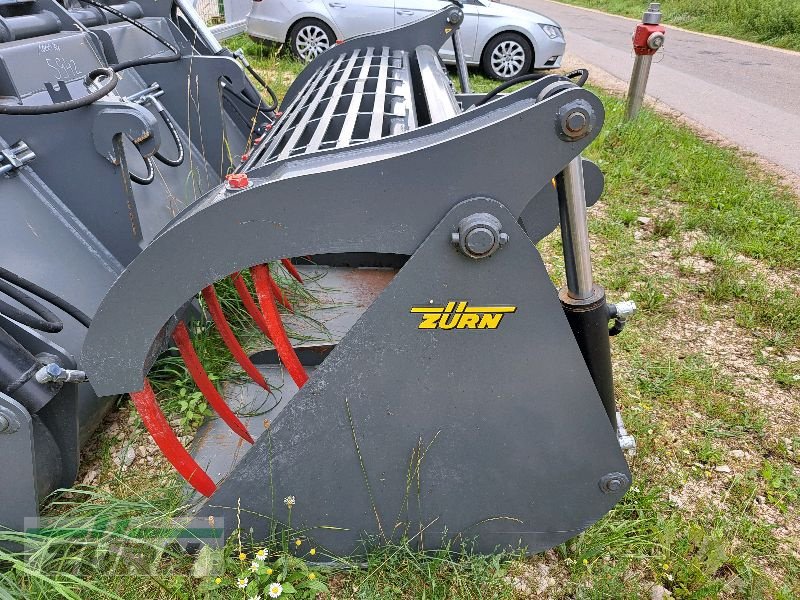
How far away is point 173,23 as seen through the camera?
389 cm

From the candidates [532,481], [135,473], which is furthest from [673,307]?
[135,473]

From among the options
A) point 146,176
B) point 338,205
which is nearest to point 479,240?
point 338,205

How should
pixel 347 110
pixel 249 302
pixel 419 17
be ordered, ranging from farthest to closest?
1. pixel 419 17
2. pixel 249 302
3. pixel 347 110

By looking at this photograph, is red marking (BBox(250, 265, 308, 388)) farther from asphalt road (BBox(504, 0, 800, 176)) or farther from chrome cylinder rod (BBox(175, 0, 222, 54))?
asphalt road (BBox(504, 0, 800, 176))

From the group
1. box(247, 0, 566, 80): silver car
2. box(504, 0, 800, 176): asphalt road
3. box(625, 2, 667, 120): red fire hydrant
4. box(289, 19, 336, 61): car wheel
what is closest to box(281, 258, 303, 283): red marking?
box(625, 2, 667, 120): red fire hydrant

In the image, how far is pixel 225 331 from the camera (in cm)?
231

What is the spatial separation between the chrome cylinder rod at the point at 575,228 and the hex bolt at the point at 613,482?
1.63 feet

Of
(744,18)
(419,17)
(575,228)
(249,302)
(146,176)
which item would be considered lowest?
(744,18)

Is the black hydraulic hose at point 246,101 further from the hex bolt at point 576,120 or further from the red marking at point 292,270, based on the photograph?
the hex bolt at point 576,120

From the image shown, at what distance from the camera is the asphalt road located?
691 centimetres

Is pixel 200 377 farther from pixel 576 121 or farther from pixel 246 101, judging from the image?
pixel 246 101

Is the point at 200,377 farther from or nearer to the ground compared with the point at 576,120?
nearer to the ground

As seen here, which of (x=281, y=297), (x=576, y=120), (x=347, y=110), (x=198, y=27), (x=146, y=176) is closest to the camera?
(x=576, y=120)

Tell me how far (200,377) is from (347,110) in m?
1.12
